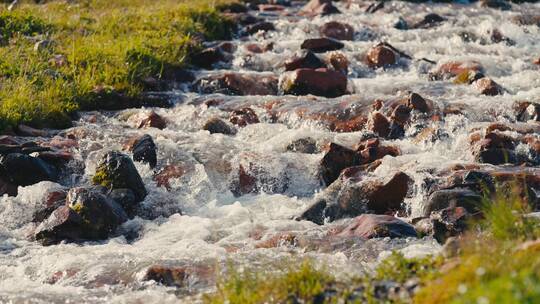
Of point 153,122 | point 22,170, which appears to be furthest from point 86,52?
point 22,170

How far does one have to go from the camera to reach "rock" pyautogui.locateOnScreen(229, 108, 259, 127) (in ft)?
41.9

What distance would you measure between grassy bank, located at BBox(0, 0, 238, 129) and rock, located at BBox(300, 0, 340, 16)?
10.2 ft

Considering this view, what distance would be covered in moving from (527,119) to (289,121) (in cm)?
Answer: 353

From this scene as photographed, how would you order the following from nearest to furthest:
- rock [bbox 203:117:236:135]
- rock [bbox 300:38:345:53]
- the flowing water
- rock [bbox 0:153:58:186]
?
1. the flowing water
2. rock [bbox 0:153:58:186]
3. rock [bbox 203:117:236:135]
4. rock [bbox 300:38:345:53]

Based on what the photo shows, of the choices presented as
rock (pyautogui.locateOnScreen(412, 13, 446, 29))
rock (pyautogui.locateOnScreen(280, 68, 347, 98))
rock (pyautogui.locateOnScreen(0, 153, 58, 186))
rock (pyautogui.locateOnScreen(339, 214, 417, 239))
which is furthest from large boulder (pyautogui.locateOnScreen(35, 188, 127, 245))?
rock (pyautogui.locateOnScreen(412, 13, 446, 29))

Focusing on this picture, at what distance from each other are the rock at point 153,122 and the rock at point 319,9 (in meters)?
10.9

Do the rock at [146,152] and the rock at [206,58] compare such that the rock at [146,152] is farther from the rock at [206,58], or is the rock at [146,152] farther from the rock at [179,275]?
the rock at [206,58]

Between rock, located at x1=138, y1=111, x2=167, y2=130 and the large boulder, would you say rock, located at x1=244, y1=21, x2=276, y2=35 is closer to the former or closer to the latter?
rock, located at x1=138, y1=111, x2=167, y2=130

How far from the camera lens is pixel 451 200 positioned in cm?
848

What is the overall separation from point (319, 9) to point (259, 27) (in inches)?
125

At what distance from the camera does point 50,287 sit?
7.12m

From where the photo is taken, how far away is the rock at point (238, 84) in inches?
589

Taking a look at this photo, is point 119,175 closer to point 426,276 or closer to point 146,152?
point 146,152

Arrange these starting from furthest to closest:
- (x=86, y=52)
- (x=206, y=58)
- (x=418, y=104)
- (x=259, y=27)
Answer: (x=259, y=27) < (x=206, y=58) < (x=86, y=52) < (x=418, y=104)
